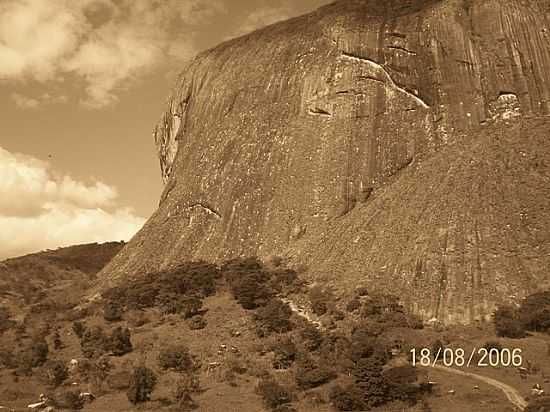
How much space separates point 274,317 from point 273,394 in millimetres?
10700

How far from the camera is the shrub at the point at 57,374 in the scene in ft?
96.0

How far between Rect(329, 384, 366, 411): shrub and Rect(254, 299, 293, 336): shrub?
1035 centimetres

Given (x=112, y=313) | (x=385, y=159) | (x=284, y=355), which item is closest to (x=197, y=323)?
(x=112, y=313)

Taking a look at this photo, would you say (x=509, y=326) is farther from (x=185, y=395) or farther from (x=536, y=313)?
(x=185, y=395)

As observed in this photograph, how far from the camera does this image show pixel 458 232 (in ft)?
116

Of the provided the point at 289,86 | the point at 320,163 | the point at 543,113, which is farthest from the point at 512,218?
the point at 289,86

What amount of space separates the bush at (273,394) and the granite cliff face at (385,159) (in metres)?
11.3

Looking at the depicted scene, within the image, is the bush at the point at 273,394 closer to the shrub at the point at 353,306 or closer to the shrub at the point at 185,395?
the shrub at the point at 185,395

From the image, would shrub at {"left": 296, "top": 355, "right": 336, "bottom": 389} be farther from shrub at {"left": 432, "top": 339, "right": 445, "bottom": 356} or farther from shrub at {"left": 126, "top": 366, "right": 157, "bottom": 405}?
shrub at {"left": 126, "top": 366, "right": 157, "bottom": 405}

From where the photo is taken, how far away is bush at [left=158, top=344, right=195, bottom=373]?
29.1 m

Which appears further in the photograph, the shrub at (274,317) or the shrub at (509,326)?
the shrub at (274,317)

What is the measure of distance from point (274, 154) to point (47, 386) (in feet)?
87.0

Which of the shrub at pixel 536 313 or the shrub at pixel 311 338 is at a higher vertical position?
the shrub at pixel 536 313

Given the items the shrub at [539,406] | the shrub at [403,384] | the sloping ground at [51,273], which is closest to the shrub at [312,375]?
the shrub at [403,384]
